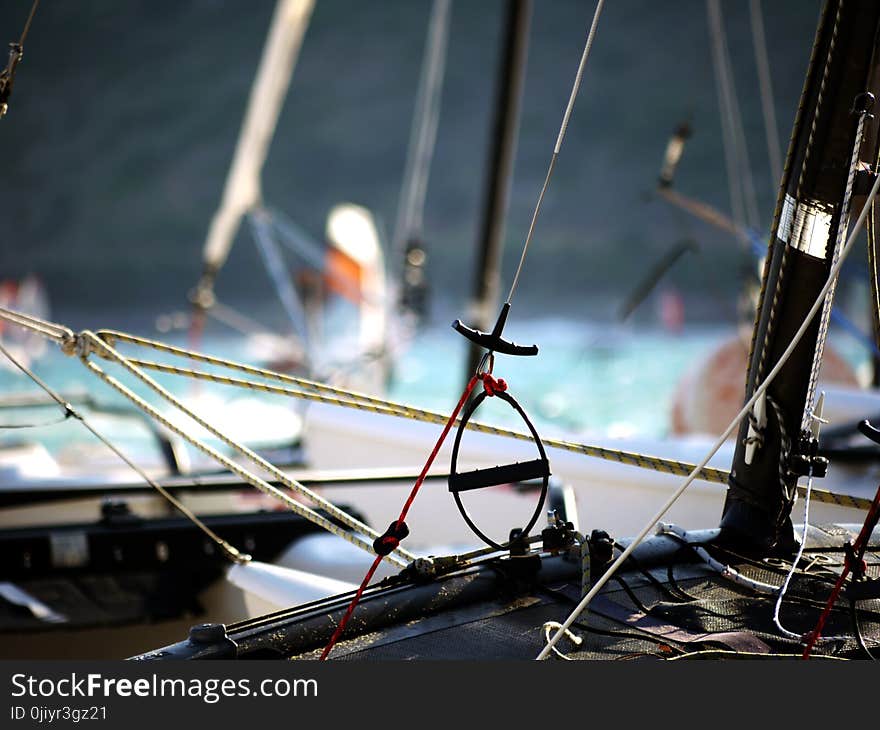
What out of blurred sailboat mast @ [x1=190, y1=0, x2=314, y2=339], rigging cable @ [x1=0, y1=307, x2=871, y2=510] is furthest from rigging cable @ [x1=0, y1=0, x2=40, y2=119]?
blurred sailboat mast @ [x1=190, y1=0, x2=314, y2=339]

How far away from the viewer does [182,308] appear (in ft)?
107

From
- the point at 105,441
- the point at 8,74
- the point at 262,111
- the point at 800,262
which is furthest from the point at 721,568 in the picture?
the point at 262,111

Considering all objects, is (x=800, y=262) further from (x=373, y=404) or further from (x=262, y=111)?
(x=262, y=111)

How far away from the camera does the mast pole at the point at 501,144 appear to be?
19.8 feet

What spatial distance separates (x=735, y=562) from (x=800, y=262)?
59 cm

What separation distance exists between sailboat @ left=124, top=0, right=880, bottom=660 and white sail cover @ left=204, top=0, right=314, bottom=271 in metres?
4.23

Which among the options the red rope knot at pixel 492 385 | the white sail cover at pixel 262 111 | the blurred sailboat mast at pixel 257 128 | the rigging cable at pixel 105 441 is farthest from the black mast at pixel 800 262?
the white sail cover at pixel 262 111

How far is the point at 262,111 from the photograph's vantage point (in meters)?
6.05

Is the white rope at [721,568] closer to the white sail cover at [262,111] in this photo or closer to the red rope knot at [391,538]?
the red rope knot at [391,538]

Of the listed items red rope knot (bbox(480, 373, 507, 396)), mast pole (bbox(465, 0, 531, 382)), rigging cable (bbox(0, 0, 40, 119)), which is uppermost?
mast pole (bbox(465, 0, 531, 382))

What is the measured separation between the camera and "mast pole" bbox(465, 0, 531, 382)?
19.8ft

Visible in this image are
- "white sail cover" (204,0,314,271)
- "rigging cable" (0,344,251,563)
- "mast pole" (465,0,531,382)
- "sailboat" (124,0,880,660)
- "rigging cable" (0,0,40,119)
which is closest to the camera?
"sailboat" (124,0,880,660)

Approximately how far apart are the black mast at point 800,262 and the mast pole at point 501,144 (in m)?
3.96

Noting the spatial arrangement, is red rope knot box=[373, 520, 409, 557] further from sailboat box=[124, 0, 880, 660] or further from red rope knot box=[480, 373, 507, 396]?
red rope knot box=[480, 373, 507, 396]
